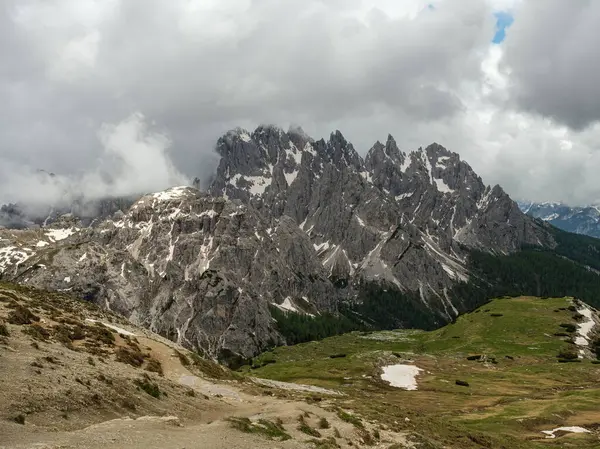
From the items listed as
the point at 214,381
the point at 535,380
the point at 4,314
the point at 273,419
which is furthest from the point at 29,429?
the point at 535,380

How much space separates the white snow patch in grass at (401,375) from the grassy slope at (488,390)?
2753mm

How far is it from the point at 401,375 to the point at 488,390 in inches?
982

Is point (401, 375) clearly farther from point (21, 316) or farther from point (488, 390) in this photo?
point (21, 316)

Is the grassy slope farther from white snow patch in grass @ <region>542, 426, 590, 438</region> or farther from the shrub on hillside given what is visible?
the shrub on hillside

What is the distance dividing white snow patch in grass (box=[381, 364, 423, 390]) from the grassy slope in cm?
275

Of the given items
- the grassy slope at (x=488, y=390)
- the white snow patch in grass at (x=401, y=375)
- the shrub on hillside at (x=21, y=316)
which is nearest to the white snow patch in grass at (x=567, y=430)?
the grassy slope at (x=488, y=390)

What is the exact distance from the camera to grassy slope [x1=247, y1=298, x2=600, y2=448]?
187ft

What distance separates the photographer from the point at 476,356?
161500 mm

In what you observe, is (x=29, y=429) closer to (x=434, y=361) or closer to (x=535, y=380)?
(x=535, y=380)

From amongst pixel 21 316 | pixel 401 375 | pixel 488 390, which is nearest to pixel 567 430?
pixel 488 390

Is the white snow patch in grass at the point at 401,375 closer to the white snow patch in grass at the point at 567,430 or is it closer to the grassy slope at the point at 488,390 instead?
the grassy slope at the point at 488,390

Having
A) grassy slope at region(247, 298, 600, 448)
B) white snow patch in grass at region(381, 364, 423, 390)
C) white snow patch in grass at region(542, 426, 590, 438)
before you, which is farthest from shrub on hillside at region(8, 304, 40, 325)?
white snow patch in grass at region(381, 364, 423, 390)

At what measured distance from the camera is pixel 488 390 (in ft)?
360

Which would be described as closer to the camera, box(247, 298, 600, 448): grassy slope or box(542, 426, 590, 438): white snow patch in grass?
box(247, 298, 600, 448): grassy slope
